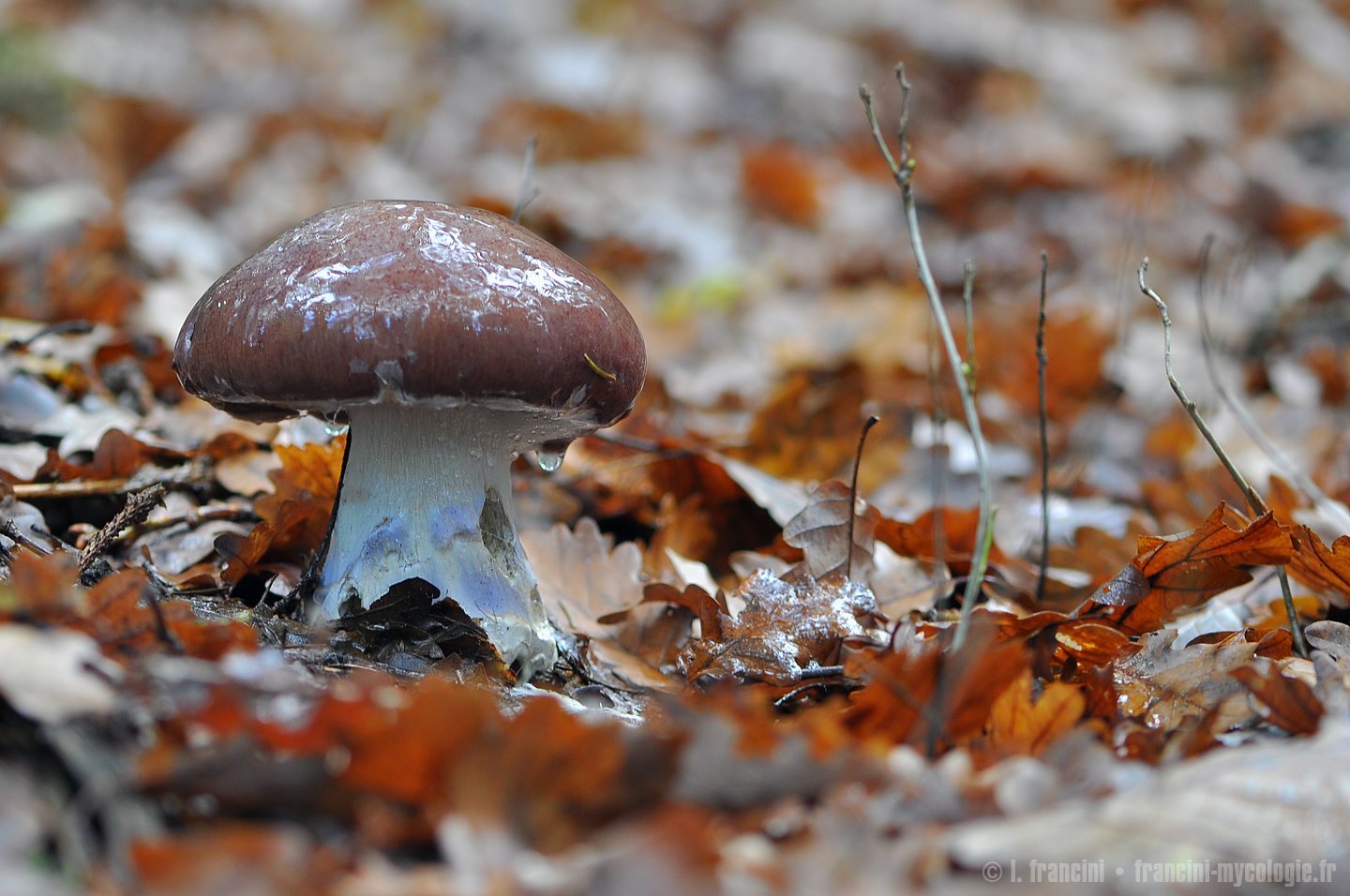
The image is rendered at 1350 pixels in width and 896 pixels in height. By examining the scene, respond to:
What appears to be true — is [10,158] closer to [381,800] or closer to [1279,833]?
[381,800]

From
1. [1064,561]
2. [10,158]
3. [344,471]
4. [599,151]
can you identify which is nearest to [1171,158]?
[599,151]

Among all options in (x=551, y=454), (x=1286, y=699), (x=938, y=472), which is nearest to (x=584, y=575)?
(x=551, y=454)

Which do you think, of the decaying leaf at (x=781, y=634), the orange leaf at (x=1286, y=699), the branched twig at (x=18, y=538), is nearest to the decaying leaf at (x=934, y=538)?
the decaying leaf at (x=781, y=634)

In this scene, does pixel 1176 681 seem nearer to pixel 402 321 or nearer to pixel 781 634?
pixel 781 634

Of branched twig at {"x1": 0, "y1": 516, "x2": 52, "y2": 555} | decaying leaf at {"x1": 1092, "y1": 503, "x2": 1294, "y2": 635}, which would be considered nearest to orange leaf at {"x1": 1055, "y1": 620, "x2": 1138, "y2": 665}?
decaying leaf at {"x1": 1092, "y1": 503, "x2": 1294, "y2": 635}

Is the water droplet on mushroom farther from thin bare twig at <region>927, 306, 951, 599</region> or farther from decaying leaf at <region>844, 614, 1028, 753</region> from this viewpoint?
decaying leaf at <region>844, 614, 1028, 753</region>

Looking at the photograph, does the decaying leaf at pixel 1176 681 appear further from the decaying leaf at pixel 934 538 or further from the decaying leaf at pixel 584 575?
the decaying leaf at pixel 584 575
